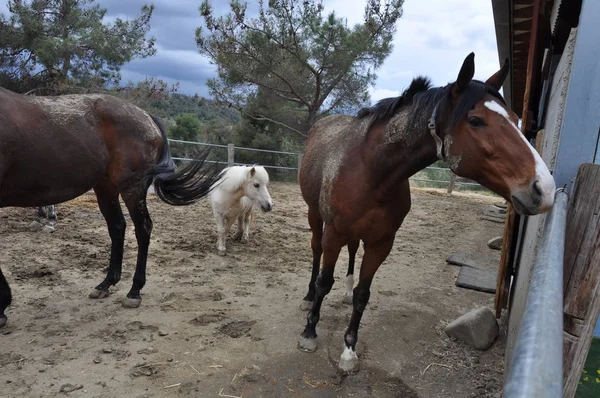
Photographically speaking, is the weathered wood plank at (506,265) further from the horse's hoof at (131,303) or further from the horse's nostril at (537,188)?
the horse's hoof at (131,303)

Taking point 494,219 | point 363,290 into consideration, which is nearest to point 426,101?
point 363,290

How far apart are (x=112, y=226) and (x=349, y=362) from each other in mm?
2537

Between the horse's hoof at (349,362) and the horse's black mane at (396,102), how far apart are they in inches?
64.8

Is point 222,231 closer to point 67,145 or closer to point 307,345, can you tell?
point 67,145

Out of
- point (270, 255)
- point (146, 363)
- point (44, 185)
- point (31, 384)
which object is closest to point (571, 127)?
point (146, 363)

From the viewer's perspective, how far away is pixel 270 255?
17.5ft

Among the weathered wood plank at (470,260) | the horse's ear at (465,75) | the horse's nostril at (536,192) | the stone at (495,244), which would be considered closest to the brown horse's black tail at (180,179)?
the horse's ear at (465,75)

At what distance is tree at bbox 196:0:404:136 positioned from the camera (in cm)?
1197

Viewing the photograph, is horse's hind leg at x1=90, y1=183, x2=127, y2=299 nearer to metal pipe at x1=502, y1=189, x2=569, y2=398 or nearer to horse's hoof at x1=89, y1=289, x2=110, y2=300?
horse's hoof at x1=89, y1=289, x2=110, y2=300

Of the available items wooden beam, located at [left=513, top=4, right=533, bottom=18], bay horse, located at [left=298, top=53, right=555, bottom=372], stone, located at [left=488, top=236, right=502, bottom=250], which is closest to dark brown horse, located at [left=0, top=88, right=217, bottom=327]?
bay horse, located at [left=298, top=53, right=555, bottom=372]

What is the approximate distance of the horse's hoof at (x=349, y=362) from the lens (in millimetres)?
2730

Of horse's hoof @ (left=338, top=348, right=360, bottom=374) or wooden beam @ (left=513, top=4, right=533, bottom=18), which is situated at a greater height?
wooden beam @ (left=513, top=4, right=533, bottom=18)

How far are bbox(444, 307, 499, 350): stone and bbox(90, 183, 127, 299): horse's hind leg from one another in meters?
3.11

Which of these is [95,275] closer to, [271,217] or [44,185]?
[44,185]
